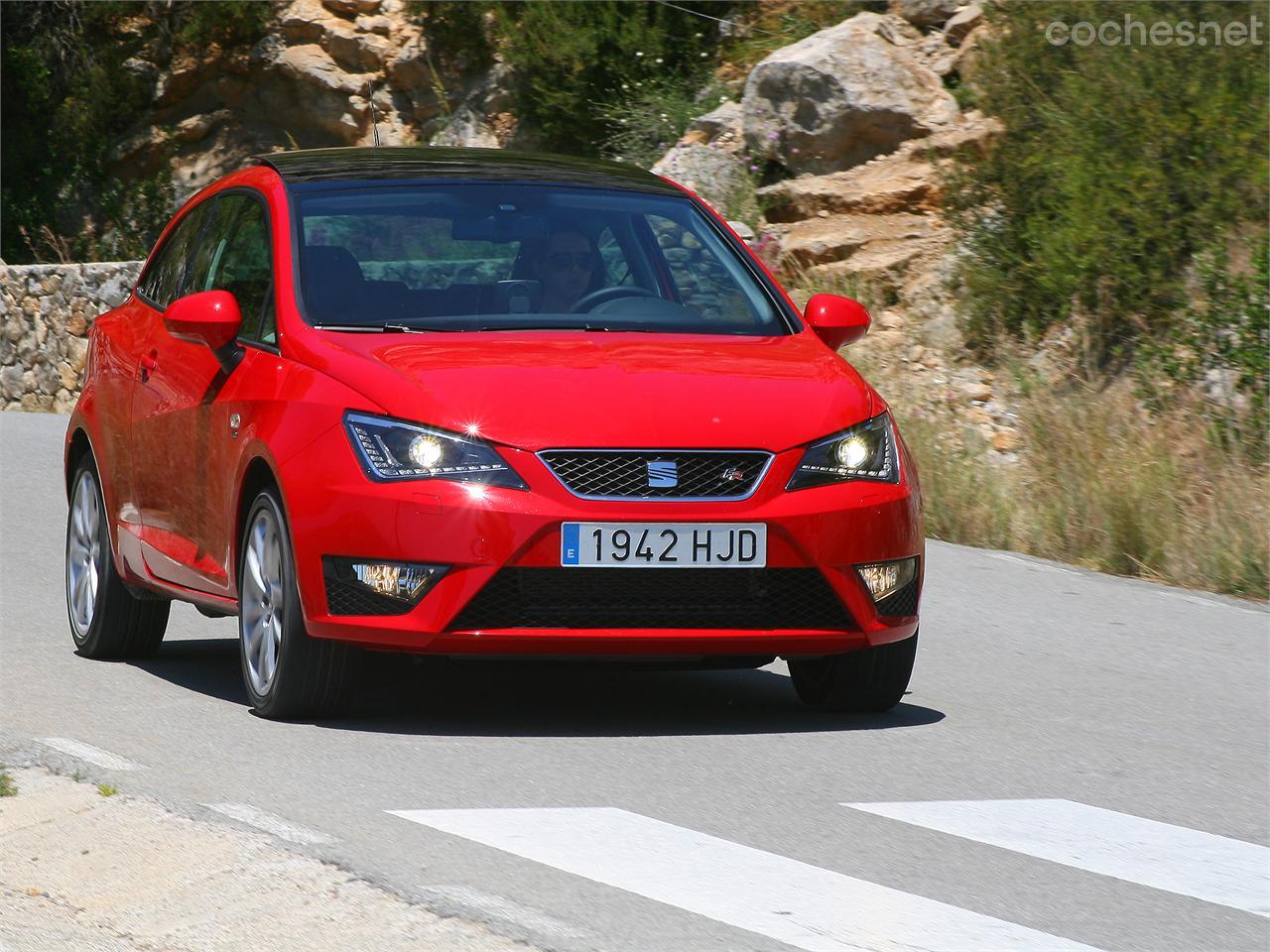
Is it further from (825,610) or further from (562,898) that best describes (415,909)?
(825,610)

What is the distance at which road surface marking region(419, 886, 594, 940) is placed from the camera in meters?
4.33

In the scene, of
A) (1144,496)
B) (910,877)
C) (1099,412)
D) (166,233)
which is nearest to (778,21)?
(1099,412)

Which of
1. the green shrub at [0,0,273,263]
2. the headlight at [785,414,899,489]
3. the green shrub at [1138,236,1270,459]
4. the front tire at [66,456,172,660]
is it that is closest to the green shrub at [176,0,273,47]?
the green shrub at [0,0,273,263]

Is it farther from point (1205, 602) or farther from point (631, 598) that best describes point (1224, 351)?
point (631, 598)

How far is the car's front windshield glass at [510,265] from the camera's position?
704 centimetres

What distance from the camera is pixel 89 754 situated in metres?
6.18

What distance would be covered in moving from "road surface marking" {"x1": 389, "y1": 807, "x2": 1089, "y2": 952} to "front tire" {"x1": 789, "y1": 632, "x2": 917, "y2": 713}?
5.23 feet

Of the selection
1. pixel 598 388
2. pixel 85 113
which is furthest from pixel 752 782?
pixel 85 113

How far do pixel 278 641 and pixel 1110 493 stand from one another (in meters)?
5.94

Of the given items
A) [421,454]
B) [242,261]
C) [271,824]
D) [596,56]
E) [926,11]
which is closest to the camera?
[271,824]

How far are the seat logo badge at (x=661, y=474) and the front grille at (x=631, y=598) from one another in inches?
9.2

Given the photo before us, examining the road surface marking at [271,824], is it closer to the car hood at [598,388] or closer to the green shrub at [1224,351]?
the car hood at [598,388]

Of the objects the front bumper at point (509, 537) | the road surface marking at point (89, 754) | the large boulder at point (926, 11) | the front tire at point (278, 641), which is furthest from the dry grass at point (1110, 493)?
the large boulder at point (926, 11)

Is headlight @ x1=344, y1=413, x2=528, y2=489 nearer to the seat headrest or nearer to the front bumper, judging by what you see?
the front bumper
